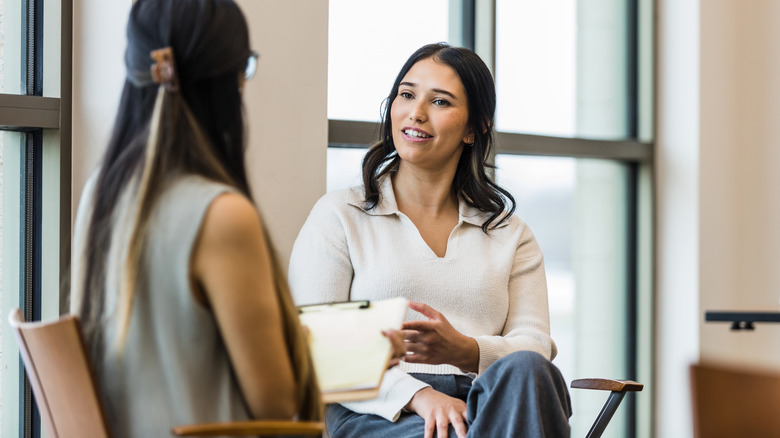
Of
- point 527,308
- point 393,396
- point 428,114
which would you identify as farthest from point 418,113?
point 393,396

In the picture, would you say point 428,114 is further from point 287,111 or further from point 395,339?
point 395,339

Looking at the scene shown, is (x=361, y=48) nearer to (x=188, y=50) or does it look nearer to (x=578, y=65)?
(x=578, y=65)

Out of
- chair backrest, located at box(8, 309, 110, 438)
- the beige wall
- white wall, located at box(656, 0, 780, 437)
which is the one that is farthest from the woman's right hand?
white wall, located at box(656, 0, 780, 437)

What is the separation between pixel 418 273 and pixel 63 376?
1.09 meters

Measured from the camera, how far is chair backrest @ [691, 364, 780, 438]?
1607mm

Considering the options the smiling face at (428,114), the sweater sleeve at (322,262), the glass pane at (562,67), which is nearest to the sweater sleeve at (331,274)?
the sweater sleeve at (322,262)

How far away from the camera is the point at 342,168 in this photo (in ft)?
9.15

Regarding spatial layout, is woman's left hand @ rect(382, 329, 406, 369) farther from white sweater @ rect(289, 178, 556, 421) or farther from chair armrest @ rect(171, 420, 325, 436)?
white sweater @ rect(289, 178, 556, 421)

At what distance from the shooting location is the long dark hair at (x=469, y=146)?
7.64 feet

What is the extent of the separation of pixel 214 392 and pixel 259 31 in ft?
4.40

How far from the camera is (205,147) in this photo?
1.31 metres

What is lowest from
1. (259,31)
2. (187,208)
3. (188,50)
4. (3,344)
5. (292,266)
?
(3,344)

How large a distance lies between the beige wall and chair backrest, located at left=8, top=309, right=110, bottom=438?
0.99m

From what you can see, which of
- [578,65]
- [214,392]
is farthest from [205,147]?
[578,65]
